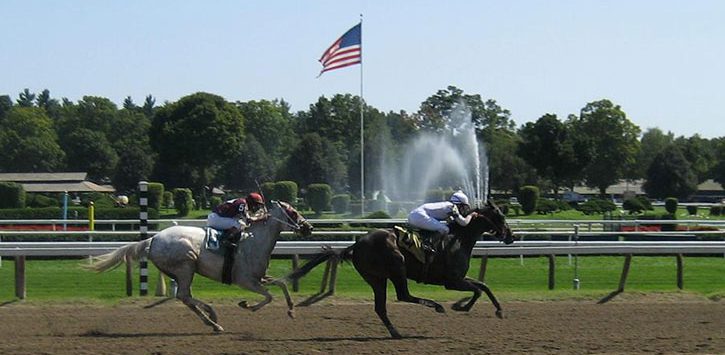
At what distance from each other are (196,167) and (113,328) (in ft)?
181

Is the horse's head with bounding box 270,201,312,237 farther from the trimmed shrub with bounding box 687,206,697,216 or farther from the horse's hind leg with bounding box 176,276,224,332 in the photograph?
the trimmed shrub with bounding box 687,206,697,216

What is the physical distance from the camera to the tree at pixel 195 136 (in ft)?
207

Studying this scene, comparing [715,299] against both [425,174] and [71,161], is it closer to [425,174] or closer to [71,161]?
[425,174]

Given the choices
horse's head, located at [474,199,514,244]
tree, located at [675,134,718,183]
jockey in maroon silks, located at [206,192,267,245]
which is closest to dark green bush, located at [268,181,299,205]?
horse's head, located at [474,199,514,244]

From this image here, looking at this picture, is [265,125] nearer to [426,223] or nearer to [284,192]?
[284,192]

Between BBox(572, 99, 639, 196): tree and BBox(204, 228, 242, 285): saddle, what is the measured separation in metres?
62.4

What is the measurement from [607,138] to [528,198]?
3364cm

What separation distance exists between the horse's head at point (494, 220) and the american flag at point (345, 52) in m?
19.2

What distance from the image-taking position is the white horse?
401 inches

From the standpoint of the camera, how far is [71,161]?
290ft

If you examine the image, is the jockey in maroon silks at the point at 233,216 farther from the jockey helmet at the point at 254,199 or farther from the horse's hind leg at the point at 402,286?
the horse's hind leg at the point at 402,286

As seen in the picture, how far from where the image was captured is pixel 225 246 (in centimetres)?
1040

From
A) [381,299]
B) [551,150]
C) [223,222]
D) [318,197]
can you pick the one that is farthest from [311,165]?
[381,299]

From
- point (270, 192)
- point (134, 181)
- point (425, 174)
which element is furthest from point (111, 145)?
point (270, 192)
